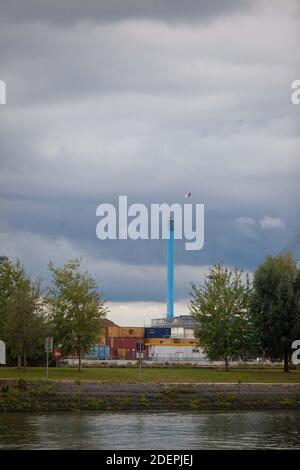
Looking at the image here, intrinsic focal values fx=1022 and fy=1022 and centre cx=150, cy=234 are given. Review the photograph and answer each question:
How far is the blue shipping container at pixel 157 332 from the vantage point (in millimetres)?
184625

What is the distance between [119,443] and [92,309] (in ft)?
146

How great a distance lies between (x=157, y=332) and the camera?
185875 mm

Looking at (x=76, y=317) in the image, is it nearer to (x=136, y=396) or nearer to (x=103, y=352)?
(x=136, y=396)

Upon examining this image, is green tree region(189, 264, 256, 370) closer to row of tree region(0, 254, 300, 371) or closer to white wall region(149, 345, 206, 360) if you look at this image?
row of tree region(0, 254, 300, 371)

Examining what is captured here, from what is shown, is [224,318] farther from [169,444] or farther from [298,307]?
[169,444]

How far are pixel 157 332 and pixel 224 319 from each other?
9264 cm

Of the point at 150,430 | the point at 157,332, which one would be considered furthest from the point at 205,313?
the point at 157,332

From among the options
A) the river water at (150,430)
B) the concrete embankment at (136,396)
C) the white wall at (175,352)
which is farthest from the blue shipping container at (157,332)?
the river water at (150,430)

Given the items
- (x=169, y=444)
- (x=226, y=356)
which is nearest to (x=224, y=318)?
(x=226, y=356)

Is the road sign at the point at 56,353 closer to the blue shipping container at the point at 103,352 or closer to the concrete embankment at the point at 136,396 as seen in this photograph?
the concrete embankment at the point at 136,396

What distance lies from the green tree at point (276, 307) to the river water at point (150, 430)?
25.0 metres

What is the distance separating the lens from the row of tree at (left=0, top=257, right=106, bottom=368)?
8319 cm

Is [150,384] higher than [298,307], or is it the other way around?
[298,307]
